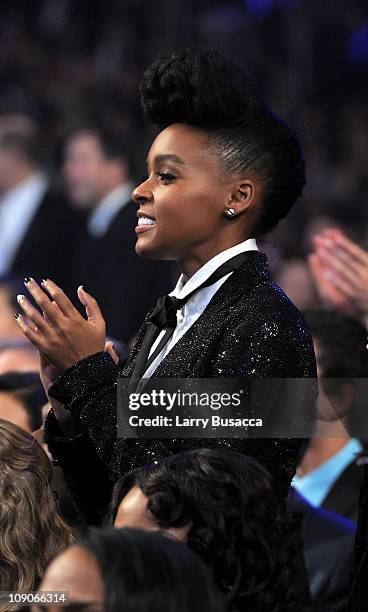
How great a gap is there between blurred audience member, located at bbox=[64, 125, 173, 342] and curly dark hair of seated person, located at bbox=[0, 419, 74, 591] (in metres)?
2.86

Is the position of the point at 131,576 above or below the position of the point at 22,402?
above

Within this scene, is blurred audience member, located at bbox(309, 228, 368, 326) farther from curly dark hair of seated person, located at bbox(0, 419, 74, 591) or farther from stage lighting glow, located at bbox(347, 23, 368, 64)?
stage lighting glow, located at bbox(347, 23, 368, 64)

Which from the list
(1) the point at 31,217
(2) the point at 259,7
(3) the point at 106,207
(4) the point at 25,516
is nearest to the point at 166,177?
(4) the point at 25,516

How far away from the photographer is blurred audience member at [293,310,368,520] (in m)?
3.15

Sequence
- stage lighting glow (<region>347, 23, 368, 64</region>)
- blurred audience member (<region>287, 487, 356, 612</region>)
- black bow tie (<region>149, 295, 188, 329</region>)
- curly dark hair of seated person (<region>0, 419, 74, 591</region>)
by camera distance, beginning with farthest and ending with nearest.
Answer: stage lighting glow (<region>347, 23, 368, 64</region>) → blurred audience member (<region>287, 487, 356, 612</region>) → black bow tie (<region>149, 295, 188, 329</region>) → curly dark hair of seated person (<region>0, 419, 74, 591</region>)

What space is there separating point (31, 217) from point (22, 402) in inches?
158

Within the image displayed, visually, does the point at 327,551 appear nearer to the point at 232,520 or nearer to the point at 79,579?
the point at 232,520

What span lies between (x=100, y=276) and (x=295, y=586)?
12.8ft

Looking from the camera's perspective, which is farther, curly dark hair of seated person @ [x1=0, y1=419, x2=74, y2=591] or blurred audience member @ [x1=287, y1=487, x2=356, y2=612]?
blurred audience member @ [x1=287, y1=487, x2=356, y2=612]

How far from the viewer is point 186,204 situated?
2.23 m

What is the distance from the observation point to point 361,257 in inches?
119

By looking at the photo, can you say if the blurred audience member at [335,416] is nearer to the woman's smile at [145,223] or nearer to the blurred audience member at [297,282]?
the woman's smile at [145,223]

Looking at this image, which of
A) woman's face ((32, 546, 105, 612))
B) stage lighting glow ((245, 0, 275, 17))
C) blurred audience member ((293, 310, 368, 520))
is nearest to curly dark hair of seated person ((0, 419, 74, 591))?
woman's face ((32, 546, 105, 612))

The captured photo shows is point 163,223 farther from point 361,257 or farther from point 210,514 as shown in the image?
point 361,257
